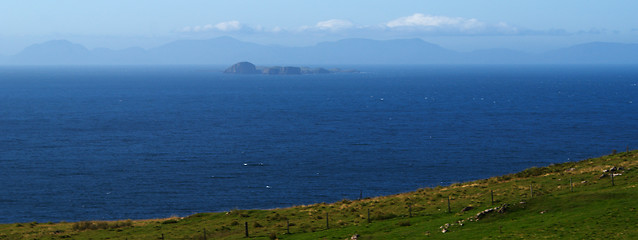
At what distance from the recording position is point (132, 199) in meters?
88.0

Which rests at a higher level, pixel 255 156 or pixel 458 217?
pixel 458 217

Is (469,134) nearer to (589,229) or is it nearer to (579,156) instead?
(579,156)

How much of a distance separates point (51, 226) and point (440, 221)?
36250 millimetres

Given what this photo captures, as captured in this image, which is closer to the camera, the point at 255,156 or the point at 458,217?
the point at 458,217

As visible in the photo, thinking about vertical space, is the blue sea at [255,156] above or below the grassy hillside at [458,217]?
below

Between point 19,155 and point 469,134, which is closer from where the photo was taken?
point 19,155

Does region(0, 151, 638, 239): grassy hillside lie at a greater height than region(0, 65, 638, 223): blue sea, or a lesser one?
greater

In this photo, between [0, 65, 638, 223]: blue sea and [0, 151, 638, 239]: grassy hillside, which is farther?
[0, 65, 638, 223]: blue sea

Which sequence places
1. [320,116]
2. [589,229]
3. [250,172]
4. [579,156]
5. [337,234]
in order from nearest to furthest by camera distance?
[589,229]
[337,234]
[250,172]
[579,156]
[320,116]

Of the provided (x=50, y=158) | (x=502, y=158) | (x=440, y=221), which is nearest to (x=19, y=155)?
(x=50, y=158)

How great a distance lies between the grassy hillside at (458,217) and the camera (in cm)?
4194

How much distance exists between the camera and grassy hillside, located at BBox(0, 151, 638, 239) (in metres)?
41.9

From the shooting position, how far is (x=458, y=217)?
49125 mm

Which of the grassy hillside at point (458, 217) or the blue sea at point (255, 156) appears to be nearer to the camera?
the grassy hillside at point (458, 217)
